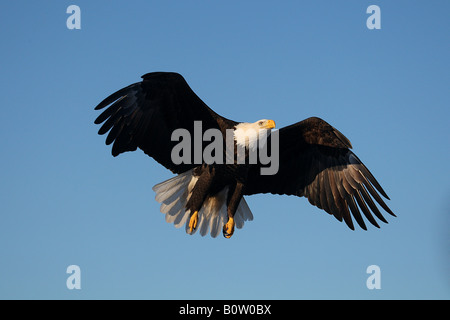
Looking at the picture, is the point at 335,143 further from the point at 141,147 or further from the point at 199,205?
the point at 141,147

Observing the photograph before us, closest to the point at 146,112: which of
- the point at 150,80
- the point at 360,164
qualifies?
the point at 150,80

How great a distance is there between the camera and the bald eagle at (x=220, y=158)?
19.6 ft

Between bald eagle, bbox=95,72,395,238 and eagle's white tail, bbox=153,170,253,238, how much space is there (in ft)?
0.04

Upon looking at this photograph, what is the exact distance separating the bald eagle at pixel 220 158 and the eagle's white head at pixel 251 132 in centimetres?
1

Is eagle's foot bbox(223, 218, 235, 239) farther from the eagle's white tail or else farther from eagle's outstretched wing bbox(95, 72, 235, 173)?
eagle's outstretched wing bbox(95, 72, 235, 173)

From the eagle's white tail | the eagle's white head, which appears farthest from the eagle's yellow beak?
the eagle's white tail

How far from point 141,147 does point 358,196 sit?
2611 millimetres

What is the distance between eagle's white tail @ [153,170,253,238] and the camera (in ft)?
21.8

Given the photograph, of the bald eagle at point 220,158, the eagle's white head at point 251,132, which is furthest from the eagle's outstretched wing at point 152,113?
the eagle's white head at point 251,132

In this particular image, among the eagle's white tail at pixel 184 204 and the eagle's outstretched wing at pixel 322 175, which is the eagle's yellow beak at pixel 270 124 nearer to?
the eagle's outstretched wing at pixel 322 175

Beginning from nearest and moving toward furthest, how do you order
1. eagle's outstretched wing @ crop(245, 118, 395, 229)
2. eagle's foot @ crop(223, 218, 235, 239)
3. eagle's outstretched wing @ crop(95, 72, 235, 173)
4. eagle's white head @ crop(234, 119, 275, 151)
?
eagle's outstretched wing @ crop(95, 72, 235, 173), eagle's white head @ crop(234, 119, 275, 151), eagle's foot @ crop(223, 218, 235, 239), eagle's outstretched wing @ crop(245, 118, 395, 229)

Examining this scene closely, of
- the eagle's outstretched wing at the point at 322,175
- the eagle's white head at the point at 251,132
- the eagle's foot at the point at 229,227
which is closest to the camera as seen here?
the eagle's white head at the point at 251,132

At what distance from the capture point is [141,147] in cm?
604

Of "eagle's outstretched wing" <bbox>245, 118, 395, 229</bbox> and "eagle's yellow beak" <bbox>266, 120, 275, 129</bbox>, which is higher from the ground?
"eagle's yellow beak" <bbox>266, 120, 275, 129</bbox>
